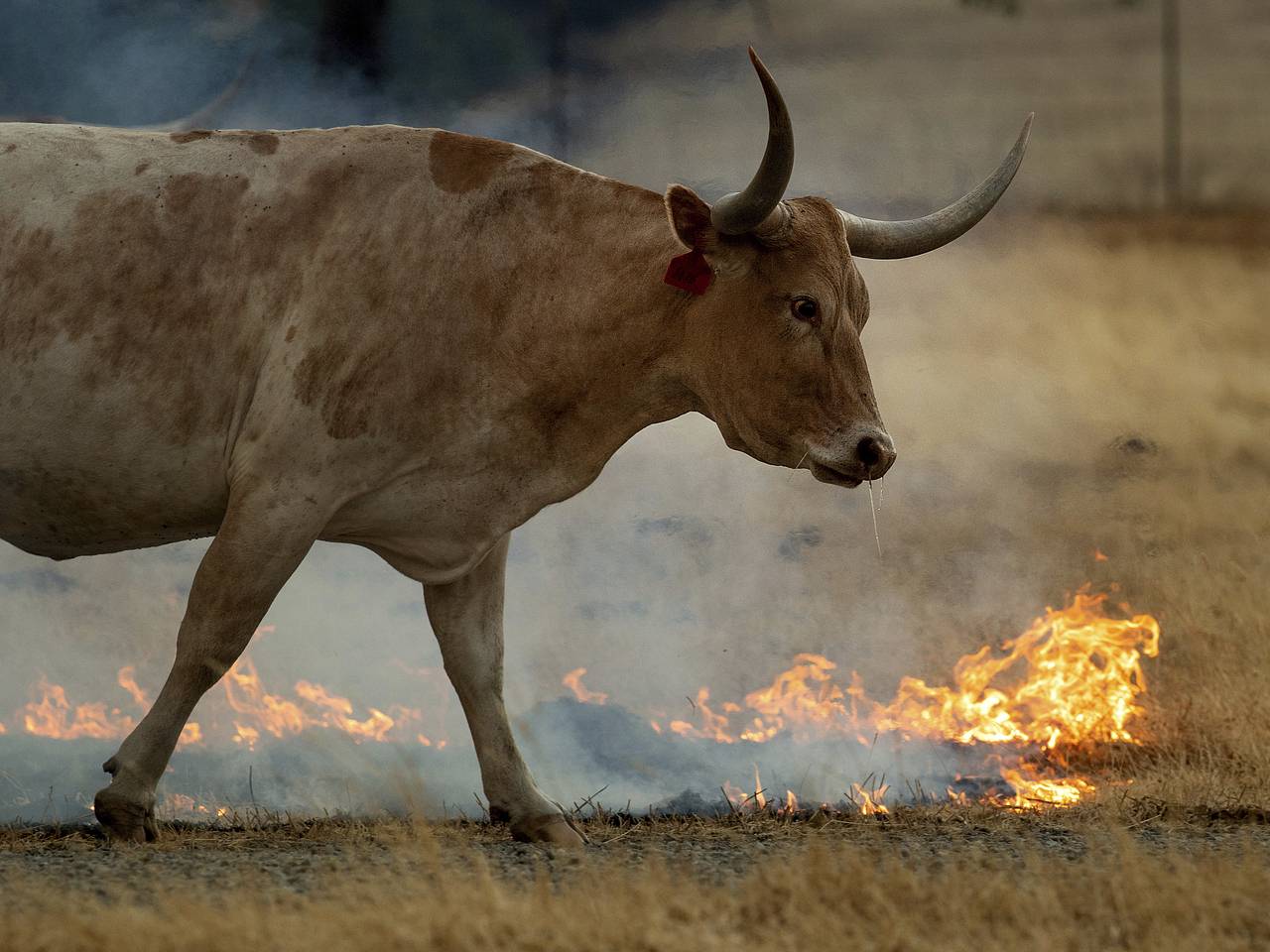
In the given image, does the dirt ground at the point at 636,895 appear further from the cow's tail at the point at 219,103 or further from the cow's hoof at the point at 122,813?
the cow's tail at the point at 219,103

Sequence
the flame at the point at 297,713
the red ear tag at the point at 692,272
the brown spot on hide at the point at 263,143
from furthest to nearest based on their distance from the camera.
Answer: the flame at the point at 297,713
the brown spot on hide at the point at 263,143
the red ear tag at the point at 692,272

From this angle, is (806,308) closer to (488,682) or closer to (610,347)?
(610,347)

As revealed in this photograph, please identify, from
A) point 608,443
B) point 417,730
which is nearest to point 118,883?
point 608,443

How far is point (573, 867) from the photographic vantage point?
19.5 ft

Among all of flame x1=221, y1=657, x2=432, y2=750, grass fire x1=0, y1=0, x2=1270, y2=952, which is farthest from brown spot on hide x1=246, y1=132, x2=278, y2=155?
flame x1=221, y1=657, x2=432, y2=750

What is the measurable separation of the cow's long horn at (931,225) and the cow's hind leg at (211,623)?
2.47 meters

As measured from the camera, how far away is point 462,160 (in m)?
7.11

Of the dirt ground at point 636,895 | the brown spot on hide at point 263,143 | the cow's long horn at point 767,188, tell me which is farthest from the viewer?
the brown spot on hide at point 263,143

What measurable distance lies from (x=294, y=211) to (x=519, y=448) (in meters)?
1.29

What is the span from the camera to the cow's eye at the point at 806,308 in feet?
21.9

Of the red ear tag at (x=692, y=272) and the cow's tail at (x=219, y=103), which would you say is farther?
the cow's tail at (x=219, y=103)

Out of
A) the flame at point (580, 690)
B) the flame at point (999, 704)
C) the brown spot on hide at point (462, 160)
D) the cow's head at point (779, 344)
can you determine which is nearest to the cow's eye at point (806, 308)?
the cow's head at point (779, 344)

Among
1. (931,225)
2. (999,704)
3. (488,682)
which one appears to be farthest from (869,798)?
(931,225)

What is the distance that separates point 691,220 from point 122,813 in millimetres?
3050
